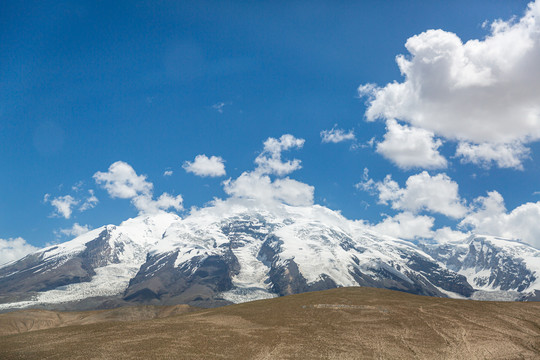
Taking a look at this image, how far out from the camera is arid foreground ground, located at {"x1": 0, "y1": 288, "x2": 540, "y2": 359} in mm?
48719

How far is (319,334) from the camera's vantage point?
56781 millimetres

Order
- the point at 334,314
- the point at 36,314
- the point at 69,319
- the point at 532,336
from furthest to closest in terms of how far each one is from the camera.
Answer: the point at 36,314 → the point at 69,319 → the point at 334,314 → the point at 532,336

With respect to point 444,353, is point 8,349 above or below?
above

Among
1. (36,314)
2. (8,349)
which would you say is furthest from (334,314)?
(36,314)

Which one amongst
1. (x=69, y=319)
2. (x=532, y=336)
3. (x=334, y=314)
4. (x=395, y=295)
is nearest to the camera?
(x=532, y=336)

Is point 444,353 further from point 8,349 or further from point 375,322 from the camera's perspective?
point 8,349

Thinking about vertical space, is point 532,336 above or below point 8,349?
below

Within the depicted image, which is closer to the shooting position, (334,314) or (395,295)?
(334,314)

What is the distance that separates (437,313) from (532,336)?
573 inches

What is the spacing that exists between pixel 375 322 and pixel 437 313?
1271cm

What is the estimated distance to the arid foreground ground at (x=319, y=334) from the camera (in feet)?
160

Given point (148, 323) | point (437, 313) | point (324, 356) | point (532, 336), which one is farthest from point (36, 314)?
point (532, 336)

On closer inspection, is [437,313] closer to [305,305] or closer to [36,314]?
[305,305]

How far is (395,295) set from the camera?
80.6 m
